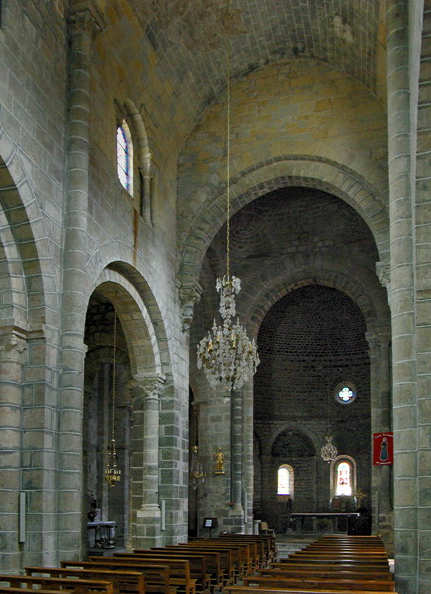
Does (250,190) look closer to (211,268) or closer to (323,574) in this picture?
(211,268)

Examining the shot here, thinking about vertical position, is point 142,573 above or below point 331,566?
above

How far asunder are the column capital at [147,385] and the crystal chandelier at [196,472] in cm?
613

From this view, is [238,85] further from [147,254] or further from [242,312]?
[242,312]

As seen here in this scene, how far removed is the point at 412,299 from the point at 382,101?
8108 millimetres

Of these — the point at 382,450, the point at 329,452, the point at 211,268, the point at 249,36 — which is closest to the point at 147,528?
the point at 382,450

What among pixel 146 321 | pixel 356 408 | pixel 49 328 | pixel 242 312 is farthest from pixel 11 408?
pixel 356 408

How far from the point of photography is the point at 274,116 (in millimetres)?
20750

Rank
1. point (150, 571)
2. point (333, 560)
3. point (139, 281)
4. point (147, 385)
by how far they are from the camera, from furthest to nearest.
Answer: point (147, 385)
point (139, 281)
point (333, 560)
point (150, 571)

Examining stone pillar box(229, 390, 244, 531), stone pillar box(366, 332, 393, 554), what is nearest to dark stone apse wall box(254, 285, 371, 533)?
stone pillar box(229, 390, 244, 531)

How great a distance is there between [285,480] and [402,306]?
2301 cm

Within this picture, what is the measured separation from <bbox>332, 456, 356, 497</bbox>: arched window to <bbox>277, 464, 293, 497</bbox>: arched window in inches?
74.0

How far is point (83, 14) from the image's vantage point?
14.9m

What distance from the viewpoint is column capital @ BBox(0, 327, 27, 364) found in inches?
504

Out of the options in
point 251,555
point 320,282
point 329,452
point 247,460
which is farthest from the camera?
point 329,452
